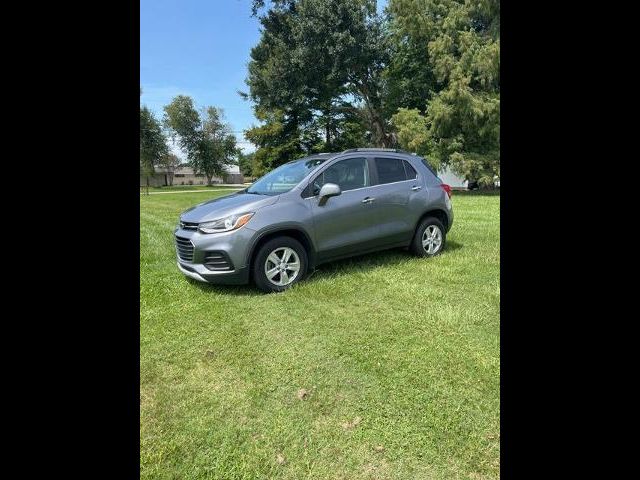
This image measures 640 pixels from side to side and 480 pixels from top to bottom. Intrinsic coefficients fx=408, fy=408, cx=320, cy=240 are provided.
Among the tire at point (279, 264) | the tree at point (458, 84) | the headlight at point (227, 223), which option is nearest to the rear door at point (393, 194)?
the tire at point (279, 264)

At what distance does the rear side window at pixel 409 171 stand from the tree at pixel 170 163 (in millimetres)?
40960

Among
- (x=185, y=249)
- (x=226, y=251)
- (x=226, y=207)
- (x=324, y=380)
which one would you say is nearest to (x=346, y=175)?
(x=226, y=207)

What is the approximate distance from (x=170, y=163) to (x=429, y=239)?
4469 centimetres

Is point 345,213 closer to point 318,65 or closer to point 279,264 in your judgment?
point 279,264

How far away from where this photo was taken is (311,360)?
3305 mm

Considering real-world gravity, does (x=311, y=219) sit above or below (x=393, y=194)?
below

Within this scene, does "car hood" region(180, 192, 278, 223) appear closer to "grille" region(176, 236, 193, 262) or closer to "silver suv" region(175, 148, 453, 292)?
"silver suv" region(175, 148, 453, 292)

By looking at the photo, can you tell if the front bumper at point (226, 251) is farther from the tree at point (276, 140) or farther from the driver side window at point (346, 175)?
the tree at point (276, 140)

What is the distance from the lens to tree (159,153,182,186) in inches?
1699

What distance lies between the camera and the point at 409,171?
6297mm

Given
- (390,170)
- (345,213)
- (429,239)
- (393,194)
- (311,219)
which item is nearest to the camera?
(311,219)

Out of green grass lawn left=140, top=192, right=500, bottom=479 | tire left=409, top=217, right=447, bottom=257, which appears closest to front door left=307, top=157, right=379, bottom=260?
green grass lawn left=140, top=192, right=500, bottom=479
